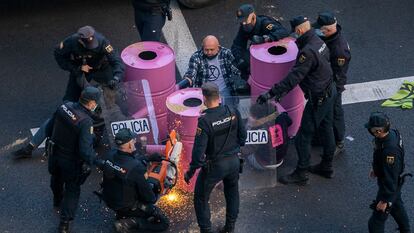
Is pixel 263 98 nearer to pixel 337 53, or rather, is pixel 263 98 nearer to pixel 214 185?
pixel 337 53

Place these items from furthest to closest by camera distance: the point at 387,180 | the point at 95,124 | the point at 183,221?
the point at 95,124
the point at 183,221
the point at 387,180

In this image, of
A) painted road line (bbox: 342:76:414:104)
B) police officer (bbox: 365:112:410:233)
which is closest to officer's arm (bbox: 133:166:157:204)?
police officer (bbox: 365:112:410:233)

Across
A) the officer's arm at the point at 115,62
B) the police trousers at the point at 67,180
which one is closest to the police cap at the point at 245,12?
the officer's arm at the point at 115,62

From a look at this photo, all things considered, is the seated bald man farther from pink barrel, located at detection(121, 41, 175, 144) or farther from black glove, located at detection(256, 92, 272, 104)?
black glove, located at detection(256, 92, 272, 104)

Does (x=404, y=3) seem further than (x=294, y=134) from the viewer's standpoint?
Yes

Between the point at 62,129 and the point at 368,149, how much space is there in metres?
3.55

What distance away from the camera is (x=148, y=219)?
7.25 m

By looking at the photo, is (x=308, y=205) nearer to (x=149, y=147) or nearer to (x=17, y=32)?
(x=149, y=147)

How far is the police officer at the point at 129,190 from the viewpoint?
661cm

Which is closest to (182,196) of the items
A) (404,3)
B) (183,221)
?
(183,221)

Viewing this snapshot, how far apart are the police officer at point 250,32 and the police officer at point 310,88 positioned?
70cm

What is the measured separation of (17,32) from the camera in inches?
421

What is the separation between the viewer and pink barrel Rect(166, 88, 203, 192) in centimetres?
741

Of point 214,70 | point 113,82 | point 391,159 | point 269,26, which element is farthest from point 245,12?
point 391,159
